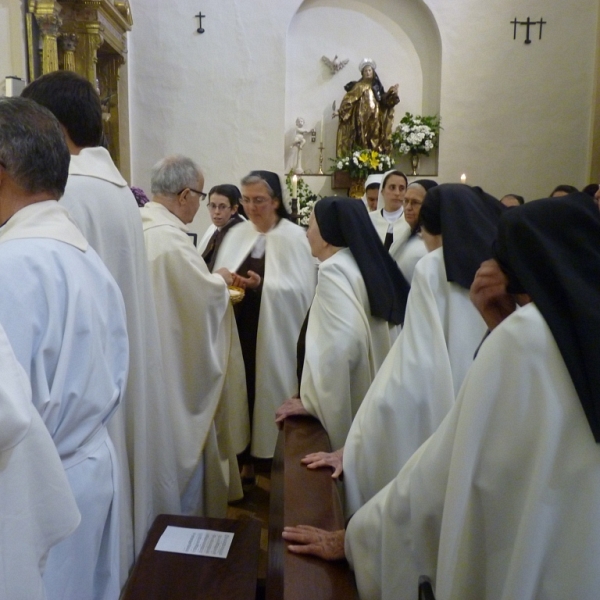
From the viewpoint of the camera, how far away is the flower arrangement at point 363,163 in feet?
30.5

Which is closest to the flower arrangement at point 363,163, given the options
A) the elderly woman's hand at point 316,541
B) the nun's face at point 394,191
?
the nun's face at point 394,191

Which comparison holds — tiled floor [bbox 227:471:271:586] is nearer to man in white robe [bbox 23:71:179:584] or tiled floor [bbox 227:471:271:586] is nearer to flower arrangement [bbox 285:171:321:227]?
man in white robe [bbox 23:71:179:584]

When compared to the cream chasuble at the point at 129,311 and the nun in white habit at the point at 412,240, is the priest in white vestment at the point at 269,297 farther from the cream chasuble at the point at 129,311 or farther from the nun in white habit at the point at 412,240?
the cream chasuble at the point at 129,311

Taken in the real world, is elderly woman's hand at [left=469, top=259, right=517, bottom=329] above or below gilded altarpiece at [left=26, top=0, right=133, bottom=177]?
below

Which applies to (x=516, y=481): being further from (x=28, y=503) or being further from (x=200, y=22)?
(x=200, y=22)

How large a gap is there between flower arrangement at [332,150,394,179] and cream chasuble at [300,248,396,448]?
21.5 ft

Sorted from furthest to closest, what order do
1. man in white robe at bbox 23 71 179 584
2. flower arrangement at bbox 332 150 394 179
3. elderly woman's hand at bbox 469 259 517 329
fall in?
flower arrangement at bbox 332 150 394 179, man in white robe at bbox 23 71 179 584, elderly woman's hand at bbox 469 259 517 329

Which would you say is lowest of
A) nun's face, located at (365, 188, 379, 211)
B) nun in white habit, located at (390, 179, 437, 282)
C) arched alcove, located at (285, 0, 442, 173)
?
nun in white habit, located at (390, 179, 437, 282)

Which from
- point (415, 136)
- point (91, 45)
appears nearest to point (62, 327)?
point (91, 45)

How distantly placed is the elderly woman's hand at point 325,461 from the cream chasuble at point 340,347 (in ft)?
1.28

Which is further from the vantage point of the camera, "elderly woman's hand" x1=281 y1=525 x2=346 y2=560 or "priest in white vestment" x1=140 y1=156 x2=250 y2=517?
"priest in white vestment" x1=140 y1=156 x2=250 y2=517

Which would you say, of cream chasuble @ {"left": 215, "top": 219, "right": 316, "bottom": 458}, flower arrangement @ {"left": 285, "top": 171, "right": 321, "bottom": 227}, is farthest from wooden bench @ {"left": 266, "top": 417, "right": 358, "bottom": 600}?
flower arrangement @ {"left": 285, "top": 171, "right": 321, "bottom": 227}

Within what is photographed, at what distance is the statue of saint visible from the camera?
31.5ft

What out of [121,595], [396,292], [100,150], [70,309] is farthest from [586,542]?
[100,150]
